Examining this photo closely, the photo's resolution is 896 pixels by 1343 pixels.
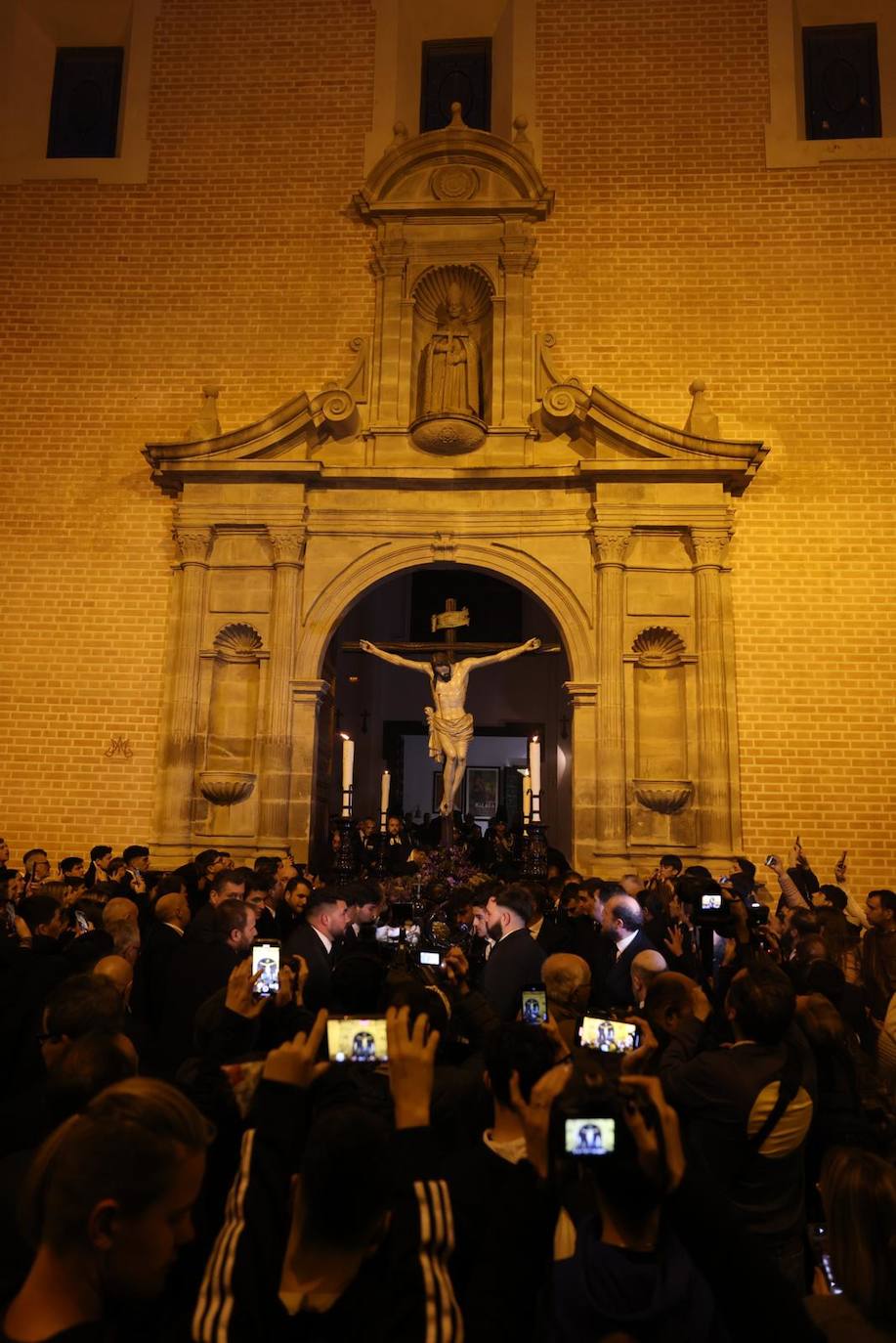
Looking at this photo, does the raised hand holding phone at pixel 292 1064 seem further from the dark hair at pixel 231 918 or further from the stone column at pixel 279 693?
the stone column at pixel 279 693

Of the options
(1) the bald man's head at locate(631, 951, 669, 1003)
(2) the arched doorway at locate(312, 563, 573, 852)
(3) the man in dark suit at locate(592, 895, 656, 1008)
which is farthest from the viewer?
(2) the arched doorway at locate(312, 563, 573, 852)

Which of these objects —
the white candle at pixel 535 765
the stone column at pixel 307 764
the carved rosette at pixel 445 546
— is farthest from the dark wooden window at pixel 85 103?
the white candle at pixel 535 765

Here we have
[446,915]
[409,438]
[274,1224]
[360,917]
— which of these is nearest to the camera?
[274,1224]

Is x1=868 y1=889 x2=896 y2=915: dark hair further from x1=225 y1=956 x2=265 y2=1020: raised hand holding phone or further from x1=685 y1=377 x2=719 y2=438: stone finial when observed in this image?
x1=685 y1=377 x2=719 y2=438: stone finial

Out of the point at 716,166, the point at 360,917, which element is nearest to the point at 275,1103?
the point at 360,917

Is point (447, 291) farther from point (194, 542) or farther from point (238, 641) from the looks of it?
point (238, 641)

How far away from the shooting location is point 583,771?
12250 millimetres

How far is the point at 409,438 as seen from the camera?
1338cm

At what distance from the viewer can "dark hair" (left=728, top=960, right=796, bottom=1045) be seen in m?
3.14

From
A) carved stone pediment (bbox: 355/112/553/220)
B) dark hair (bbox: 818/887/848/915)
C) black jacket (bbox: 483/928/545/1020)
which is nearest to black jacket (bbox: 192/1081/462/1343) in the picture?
black jacket (bbox: 483/928/545/1020)

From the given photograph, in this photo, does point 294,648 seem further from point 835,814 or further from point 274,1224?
point 274,1224

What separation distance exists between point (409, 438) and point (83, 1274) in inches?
484

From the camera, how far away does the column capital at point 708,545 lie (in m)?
12.6

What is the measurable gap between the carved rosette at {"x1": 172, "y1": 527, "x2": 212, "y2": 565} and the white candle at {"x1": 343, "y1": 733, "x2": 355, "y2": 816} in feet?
13.4
